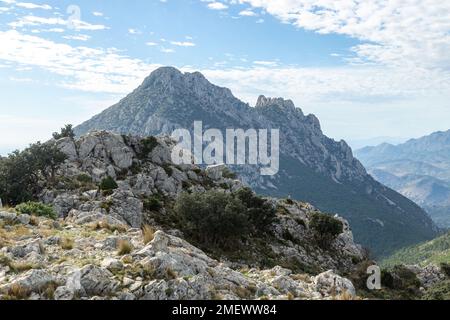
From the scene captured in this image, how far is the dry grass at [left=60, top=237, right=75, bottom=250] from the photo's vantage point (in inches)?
760

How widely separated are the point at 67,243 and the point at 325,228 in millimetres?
58121

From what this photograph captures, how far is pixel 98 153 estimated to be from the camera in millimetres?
73062

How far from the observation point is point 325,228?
7100cm

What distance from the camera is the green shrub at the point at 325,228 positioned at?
234 ft

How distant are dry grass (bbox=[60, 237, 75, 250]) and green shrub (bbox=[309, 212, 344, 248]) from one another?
187ft

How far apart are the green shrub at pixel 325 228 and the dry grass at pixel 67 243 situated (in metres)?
57.1

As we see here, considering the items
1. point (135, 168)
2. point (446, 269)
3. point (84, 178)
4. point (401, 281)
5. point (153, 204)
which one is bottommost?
point (446, 269)

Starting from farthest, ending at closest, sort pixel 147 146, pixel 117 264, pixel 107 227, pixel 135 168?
pixel 147 146, pixel 135 168, pixel 107 227, pixel 117 264

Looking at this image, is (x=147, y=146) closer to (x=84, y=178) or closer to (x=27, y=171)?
(x=84, y=178)

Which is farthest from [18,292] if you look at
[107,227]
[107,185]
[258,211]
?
[258,211]

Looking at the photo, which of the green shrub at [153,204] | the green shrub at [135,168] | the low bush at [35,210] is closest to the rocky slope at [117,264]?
the low bush at [35,210]

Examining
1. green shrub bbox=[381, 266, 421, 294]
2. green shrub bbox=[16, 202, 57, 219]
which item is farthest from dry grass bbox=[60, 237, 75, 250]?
green shrub bbox=[381, 266, 421, 294]
